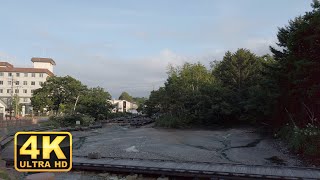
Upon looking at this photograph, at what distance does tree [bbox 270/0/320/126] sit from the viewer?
69.6 ft

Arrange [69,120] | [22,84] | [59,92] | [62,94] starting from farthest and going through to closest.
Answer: [22,84] → [59,92] → [62,94] → [69,120]

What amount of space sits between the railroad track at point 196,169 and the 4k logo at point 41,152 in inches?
517

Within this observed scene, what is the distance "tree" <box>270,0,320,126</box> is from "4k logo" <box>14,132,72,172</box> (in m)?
20.8

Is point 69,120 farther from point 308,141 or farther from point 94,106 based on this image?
point 308,141

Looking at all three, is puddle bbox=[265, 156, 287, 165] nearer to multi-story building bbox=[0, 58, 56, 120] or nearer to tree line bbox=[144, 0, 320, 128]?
tree line bbox=[144, 0, 320, 128]

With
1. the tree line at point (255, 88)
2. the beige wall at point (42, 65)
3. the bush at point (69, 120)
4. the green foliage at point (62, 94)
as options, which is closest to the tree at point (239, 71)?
the tree line at point (255, 88)

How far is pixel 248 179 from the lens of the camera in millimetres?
13867

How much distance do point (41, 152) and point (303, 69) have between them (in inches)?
875

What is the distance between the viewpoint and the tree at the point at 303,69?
2120 cm

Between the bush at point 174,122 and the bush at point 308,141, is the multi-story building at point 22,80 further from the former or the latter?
the bush at point 308,141

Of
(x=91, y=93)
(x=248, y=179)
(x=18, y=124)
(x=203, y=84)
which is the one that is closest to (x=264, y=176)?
(x=248, y=179)

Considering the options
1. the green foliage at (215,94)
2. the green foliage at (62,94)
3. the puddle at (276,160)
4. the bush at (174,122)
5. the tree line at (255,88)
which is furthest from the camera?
the green foliage at (62,94)

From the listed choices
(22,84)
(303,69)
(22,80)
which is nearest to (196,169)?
(303,69)

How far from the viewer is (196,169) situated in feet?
49.5
